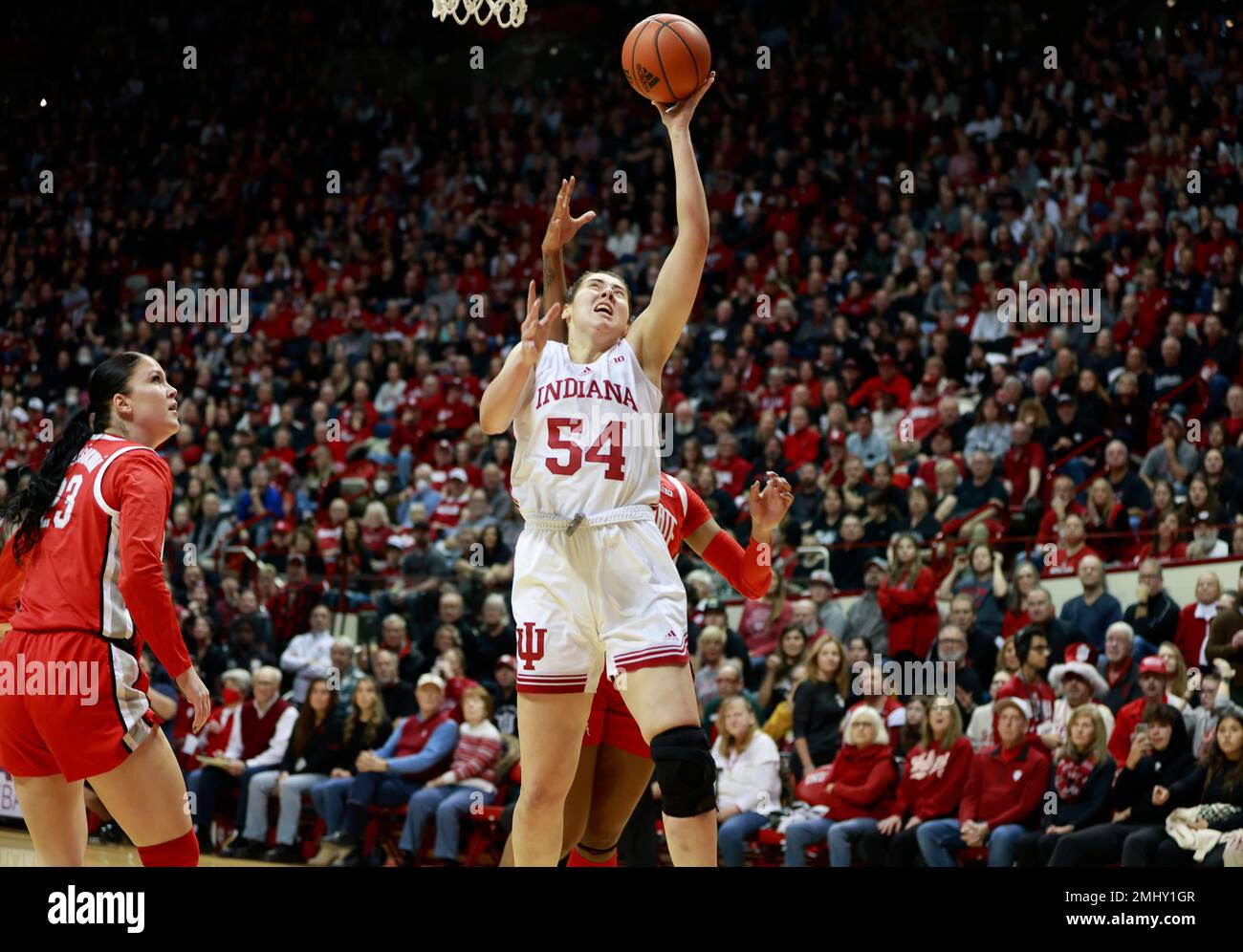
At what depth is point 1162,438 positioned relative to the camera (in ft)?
34.8

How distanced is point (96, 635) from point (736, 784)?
486cm

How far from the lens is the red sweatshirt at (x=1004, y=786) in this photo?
7.95 metres

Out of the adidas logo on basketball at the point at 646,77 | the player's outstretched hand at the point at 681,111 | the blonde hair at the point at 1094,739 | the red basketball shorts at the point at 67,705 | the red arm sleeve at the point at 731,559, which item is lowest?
the blonde hair at the point at 1094,739

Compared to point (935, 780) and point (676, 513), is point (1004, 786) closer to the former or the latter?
point (935, 780)

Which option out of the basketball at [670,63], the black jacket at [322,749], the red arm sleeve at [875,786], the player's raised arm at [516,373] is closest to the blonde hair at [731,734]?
the red arm sleeve at [875,786]

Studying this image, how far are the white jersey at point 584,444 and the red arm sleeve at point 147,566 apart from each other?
3.48 feet

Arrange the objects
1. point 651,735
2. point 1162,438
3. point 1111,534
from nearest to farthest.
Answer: point 651,735 < point 1111,534 < point 1162,438

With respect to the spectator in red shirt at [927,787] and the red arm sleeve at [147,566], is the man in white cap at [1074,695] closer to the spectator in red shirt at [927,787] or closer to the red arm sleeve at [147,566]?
the spectator in red shirt at [927,787]

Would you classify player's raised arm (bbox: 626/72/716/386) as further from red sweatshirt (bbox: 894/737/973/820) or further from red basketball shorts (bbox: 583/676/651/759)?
red sweatshirt (bbox: 894/737/973/820)

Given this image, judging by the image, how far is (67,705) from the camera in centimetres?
422

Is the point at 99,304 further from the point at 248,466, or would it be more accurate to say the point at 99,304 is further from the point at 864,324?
the point at 864,324

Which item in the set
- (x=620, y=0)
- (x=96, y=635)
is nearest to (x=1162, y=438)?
(x=96, y=635)

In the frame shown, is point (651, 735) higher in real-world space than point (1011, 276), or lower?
lower
